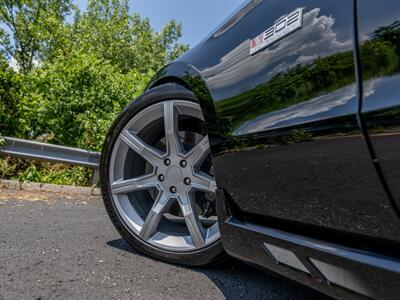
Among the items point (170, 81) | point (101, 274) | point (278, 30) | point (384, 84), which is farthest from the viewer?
point (170, 81)

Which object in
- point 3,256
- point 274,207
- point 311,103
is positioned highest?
point 311,103

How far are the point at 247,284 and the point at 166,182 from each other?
0.60 metres

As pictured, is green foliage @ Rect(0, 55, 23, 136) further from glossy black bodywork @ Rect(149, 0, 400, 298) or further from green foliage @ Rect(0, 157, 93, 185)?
glossy black bodywork @ Rect(149, 0, 400, 298)

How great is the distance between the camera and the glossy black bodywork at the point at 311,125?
877 millimetres

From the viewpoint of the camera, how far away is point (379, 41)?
0.88 meters

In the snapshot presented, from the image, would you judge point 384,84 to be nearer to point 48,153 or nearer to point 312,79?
point 312,79

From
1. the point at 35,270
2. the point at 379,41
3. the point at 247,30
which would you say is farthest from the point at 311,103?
the point at 35,270

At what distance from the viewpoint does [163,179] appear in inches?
74.6

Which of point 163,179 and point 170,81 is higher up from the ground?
point 170,81

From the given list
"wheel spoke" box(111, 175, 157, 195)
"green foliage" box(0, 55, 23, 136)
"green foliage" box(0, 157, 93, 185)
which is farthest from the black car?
"green foliage" box(0, 55, 23, 136)

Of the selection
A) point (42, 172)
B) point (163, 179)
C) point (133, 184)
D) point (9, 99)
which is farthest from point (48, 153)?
point (163, 179)

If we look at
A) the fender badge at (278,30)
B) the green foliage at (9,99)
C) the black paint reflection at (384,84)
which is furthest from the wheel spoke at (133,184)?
the green foliage at (9,99)

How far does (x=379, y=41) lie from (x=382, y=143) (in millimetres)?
236

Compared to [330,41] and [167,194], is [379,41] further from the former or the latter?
[167,194]
